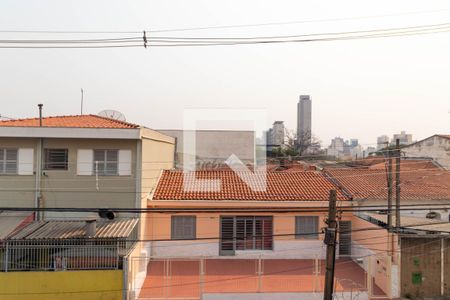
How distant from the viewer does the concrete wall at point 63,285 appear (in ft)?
39.0

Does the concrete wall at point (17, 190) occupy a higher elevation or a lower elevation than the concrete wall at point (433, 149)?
lower

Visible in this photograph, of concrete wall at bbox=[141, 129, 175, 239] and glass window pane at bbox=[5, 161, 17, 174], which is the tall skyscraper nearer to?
concrete wall at bbox=[141, 129, 175, 239]

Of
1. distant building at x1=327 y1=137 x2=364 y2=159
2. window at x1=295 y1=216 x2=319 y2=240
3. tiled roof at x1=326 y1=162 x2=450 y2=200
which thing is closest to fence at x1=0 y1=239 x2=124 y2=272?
window at x1=295 y1=216 x2=319 y2=240

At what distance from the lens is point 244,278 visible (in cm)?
1449

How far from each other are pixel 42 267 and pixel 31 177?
394 cm

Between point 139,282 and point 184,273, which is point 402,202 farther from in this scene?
point 139,282

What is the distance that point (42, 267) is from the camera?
1216 centimetres

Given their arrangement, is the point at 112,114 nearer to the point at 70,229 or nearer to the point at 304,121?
the point at 70,229

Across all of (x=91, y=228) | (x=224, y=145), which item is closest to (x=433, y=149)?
(x=224, y=145)

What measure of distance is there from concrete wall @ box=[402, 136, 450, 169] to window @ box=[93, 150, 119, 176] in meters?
21.8

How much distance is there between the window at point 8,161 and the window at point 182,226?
6.46m

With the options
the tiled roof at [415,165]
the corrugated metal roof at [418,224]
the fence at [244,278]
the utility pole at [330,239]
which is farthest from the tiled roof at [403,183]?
the utility pole at [330,239]

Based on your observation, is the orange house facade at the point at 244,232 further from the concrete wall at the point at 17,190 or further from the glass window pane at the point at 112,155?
the concrete wall at the point at 17,190

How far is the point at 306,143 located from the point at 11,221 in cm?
4582
